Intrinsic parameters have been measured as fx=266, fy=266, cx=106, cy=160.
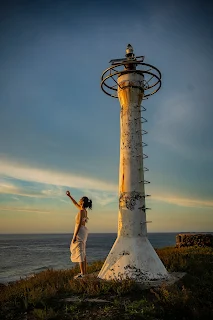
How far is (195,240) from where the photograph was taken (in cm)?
1731

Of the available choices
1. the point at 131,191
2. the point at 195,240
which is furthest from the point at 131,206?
the point at 195,240

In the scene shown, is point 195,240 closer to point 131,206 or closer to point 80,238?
point 131,206

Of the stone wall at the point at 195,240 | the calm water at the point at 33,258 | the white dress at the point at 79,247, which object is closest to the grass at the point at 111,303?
the white dress at the point at 79,247

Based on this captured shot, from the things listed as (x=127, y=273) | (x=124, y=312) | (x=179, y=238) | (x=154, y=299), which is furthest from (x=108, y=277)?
(x=179, y=238)

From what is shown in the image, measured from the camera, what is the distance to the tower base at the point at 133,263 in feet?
23.0

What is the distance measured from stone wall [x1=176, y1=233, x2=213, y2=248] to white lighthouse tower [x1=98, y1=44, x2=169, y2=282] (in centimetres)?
1067

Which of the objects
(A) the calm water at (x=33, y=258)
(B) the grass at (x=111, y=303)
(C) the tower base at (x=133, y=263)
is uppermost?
(C) the tower base at (x=133, y=263)

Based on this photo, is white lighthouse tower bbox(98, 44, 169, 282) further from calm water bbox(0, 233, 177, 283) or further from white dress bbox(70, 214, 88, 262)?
calm water bbox(0, 233, 177, 283)

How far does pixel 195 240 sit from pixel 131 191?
11.5 metres

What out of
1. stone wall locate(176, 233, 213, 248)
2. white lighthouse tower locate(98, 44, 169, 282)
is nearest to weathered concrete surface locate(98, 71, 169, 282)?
white lighthouse tower locate(98, 44, 169, 282)

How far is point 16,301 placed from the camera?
5.72 m

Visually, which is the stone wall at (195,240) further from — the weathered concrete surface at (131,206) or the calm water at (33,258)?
the calm water at (33,258)

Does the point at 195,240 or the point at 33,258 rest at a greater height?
the point at 195,240

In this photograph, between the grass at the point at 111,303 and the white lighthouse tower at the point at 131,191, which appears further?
the white lighthouse tower at the point at 131,191
